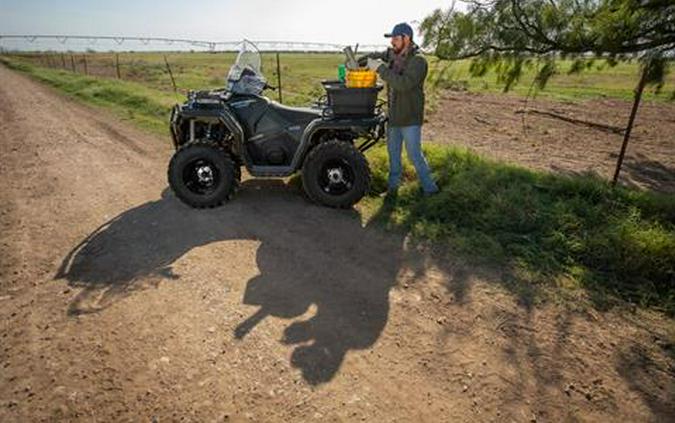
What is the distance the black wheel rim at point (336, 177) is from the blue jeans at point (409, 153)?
760mm

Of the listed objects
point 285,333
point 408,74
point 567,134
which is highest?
point 408,74

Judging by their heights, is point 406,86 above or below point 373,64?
below

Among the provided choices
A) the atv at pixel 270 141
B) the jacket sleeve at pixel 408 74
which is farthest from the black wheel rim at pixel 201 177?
the jacket sleeve at pixel 408 74

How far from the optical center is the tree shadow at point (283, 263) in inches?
138

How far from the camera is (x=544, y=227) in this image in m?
5.14

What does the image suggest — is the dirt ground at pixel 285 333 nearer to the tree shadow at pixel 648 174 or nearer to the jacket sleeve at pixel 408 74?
the jacket sleeve at pixel 408 74

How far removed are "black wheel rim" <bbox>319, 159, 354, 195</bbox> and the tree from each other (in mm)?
2709

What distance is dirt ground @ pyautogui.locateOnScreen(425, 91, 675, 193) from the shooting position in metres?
8.55

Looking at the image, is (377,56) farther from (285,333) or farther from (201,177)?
(285,333)

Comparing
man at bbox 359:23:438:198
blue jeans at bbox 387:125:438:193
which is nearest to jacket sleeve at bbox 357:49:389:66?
man at bbox 359:23:438:198

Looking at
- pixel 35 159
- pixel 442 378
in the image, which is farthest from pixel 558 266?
pixel 35 159

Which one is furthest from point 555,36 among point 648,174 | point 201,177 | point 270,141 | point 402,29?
point 201,177

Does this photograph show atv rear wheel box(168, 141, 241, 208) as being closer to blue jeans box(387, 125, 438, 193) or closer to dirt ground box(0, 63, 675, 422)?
dirt ground box(0, 63, 675, 422)

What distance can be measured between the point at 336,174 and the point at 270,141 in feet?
3.33
